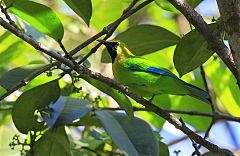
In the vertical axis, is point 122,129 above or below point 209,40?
below

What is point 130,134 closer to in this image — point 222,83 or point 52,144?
point 52,144

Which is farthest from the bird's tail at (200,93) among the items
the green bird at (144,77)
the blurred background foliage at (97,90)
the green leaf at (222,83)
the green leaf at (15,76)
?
the green leaf at (222,83)

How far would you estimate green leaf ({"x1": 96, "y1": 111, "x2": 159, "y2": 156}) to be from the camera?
67.9 inches

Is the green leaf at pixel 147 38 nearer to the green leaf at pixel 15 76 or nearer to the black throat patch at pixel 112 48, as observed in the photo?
the black throat patch at pixel 112 48

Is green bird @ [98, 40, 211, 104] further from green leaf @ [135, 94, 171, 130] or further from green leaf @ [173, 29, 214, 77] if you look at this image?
green leaf @ [135, 94, 171, 130]

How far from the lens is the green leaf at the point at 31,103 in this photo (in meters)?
1.80

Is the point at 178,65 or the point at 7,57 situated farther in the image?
the point at 7,57

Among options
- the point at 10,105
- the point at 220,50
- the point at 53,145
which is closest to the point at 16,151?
the point at 10,105

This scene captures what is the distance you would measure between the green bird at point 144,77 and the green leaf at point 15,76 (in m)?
0.26

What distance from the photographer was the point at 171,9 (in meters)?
1.96

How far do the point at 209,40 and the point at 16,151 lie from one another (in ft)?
3.59

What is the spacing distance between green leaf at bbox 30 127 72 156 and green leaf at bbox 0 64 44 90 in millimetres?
201

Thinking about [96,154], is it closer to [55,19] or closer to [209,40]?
[55,19]

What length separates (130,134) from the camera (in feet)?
6.07
